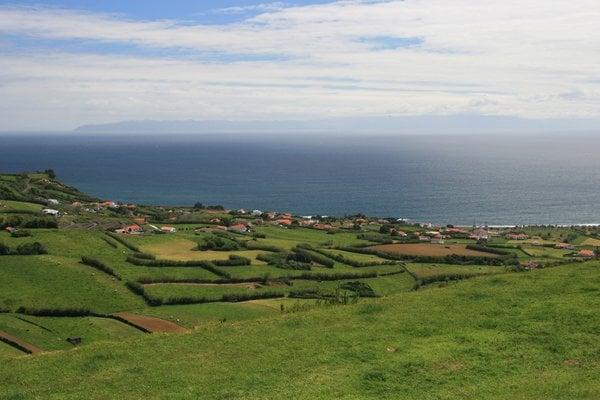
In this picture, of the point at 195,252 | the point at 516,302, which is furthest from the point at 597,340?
the point at 195,252

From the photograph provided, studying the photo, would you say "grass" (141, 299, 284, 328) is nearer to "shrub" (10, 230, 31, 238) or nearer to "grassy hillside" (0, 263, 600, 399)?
"grassy hillside" (0, 263, 600, 399)

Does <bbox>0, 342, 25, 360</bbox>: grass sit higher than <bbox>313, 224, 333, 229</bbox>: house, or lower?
higher

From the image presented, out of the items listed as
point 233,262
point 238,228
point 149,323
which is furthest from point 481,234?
point 149,323

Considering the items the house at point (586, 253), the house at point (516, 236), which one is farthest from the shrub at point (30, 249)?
the house at point (516, 236)

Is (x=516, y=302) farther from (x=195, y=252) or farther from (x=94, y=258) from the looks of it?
(x=195, y=252)

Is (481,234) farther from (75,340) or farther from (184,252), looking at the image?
(75,340)

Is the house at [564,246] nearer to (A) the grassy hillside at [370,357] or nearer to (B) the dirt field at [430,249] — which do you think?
(B) the dirt field at [430,249]

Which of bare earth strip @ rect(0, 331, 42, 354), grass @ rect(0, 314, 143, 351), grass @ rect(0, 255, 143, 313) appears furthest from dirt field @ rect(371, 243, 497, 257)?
bare earth strip @ rect(0, 331, 42, 354)
